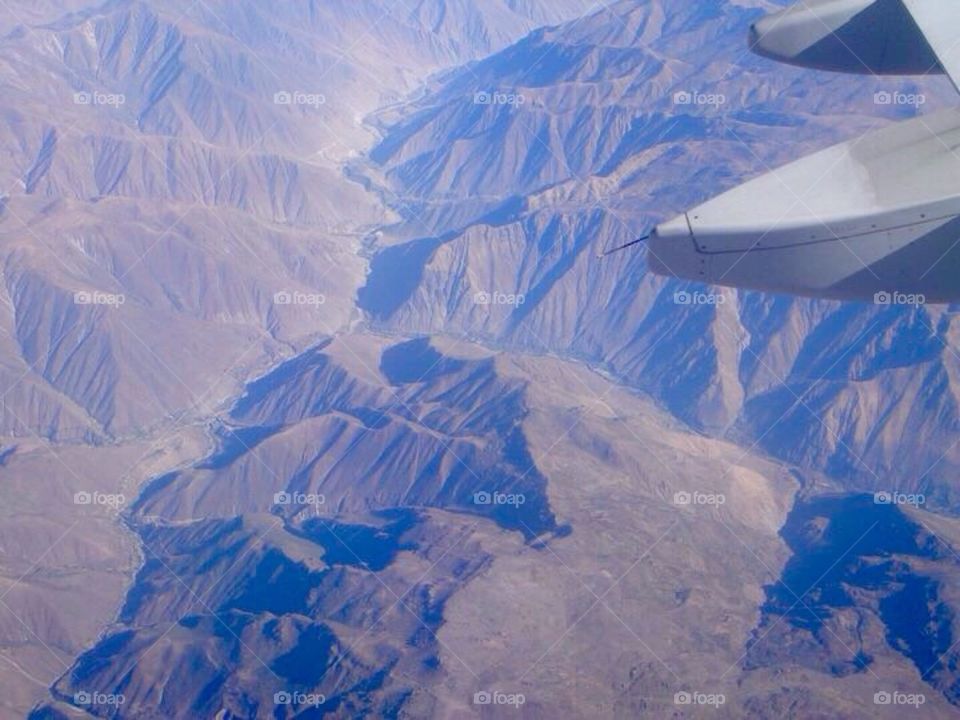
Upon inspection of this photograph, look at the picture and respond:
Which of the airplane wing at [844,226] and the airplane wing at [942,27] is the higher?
the airplane wing at [942,27]

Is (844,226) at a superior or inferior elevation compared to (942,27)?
inferior

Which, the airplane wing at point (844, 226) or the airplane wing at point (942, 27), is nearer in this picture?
the airplane wing at point (844, 226)

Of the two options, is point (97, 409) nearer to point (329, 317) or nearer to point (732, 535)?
point (329, 317)

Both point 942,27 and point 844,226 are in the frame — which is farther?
Result: point 942,27

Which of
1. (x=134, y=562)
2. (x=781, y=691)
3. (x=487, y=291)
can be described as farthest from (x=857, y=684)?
(x=487, y=291)
